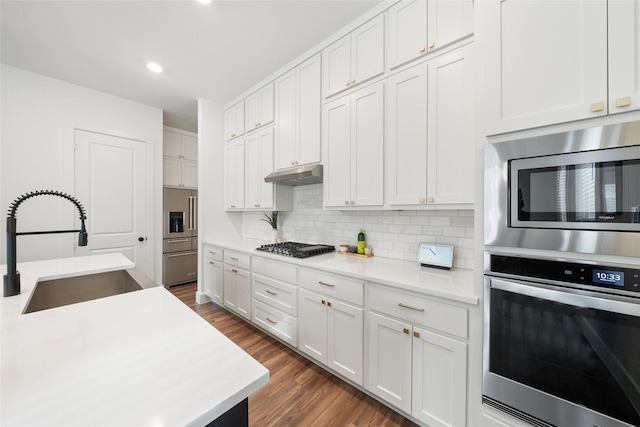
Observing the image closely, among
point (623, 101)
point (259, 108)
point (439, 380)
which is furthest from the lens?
point (259, 108)

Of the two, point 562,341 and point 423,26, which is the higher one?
point 423,26

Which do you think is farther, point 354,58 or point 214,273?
point 214,273

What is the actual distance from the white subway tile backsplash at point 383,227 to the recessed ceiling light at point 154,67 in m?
2.03

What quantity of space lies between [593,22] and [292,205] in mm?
2712

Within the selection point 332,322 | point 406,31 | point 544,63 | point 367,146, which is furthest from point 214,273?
point 544,63

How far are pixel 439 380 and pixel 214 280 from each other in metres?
2.86

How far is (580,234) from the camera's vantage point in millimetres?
935

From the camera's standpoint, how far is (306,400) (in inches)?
68.1

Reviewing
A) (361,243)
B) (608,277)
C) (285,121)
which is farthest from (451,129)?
(285,121)

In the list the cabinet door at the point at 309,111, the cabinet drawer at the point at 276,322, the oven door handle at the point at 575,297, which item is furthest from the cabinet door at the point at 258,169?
the oven door handle at the point at 575,297

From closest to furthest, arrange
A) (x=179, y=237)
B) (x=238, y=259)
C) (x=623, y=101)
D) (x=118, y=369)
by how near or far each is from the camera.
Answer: (x=118, y=369), (x=623, y=101), (x=238, y=259), (x=179, y=237)

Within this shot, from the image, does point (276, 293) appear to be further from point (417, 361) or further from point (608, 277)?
point (608, 277)

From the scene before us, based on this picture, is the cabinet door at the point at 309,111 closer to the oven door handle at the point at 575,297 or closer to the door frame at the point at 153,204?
the oven door handle at the point at 575,297

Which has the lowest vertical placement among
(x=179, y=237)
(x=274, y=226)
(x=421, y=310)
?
(x=421, y=310)
